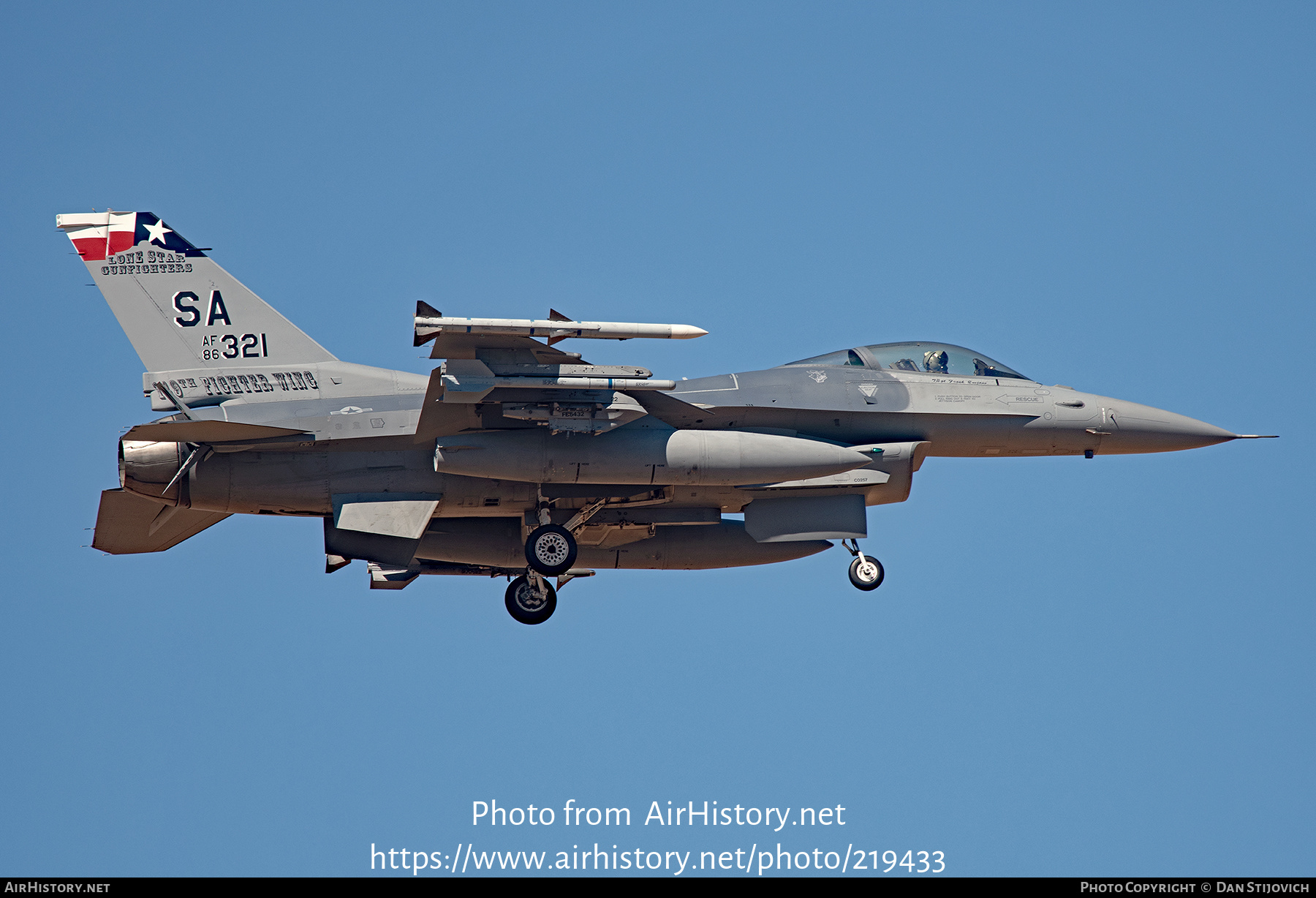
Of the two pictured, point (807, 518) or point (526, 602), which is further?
point (526, 602)

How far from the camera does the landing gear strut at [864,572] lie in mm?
19875

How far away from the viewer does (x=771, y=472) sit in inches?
733

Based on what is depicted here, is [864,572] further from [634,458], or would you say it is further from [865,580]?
[634,458]

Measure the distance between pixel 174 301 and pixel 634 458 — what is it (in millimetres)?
6082

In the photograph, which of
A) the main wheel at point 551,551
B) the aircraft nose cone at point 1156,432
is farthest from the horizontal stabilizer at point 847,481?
the aircraft nose cone at point 1156,432

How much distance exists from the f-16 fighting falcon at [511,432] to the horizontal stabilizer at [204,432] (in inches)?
1.0

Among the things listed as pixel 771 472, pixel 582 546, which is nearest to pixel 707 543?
pixel 582 546

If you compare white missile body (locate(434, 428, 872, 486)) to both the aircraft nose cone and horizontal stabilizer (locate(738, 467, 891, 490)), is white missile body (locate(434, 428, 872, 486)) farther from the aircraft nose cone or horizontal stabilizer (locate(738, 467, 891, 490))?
the aircraft nose cone

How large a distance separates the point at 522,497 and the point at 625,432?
192 cm

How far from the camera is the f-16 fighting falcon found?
707 inches

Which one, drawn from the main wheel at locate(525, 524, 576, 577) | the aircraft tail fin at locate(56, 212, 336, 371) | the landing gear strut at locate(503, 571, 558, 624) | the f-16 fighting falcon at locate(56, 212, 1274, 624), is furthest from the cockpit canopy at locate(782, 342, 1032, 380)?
the aircraft tail fin at locate(56, 212, 336, 371)

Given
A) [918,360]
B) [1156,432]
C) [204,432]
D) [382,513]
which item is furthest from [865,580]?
[204,432]

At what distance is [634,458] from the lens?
60.2ft

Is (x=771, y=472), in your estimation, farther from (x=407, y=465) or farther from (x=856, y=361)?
(x=407, y=465)
